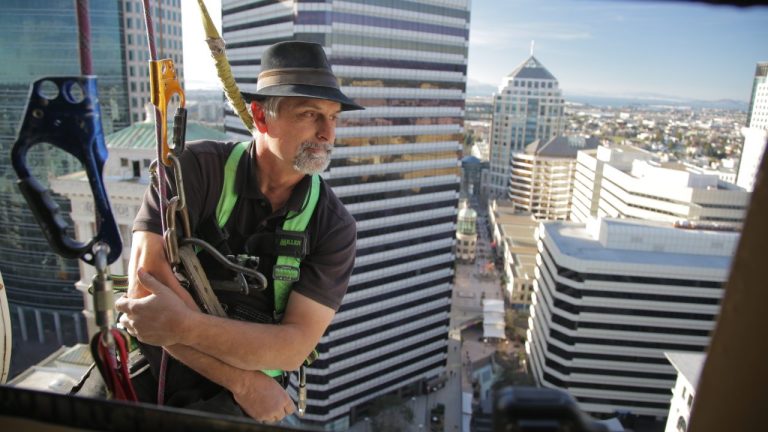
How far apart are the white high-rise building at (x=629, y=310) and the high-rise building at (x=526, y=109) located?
56.9 metres

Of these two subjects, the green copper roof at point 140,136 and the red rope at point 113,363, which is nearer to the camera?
the red rope at point 113,363

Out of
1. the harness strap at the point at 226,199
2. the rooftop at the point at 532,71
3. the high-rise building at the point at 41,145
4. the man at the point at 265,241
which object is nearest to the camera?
the man at the point at 265,241

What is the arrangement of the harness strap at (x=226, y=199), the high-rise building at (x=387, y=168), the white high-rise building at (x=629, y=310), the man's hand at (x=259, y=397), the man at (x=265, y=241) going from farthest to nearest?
1. the high-rise building at (x=387, y=168)
2. the white high-rise building at (x=629, y=310)
3. the harness strap at (x=226, y=199)
4. the man's hand at (x=259, y=397)
5. the man at (x=265, y=241)

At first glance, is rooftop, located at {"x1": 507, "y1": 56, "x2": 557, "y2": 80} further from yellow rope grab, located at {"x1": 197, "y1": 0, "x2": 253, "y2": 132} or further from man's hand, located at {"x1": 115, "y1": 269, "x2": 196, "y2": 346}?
man's hand, located at {"x1": 115, "y1": 269, "x2": 196, "y2": 346}

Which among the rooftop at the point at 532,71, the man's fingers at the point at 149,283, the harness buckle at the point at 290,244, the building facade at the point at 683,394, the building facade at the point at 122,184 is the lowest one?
the building facade at the point at 683,394

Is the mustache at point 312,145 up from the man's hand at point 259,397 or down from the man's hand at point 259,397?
up

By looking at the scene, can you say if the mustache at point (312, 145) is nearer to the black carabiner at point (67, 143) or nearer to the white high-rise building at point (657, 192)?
the black carabiner at point (67, 143)

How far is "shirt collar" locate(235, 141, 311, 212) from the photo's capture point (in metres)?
2.74

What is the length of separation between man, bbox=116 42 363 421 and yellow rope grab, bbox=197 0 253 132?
0.35 ft

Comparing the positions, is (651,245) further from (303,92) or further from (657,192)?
(303,92)

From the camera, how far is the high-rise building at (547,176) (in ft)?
231

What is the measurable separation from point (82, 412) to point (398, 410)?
1330 inches

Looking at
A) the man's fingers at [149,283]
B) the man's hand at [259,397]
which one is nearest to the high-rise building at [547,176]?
the man's hand at [259,397]

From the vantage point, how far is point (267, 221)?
2.77 m
